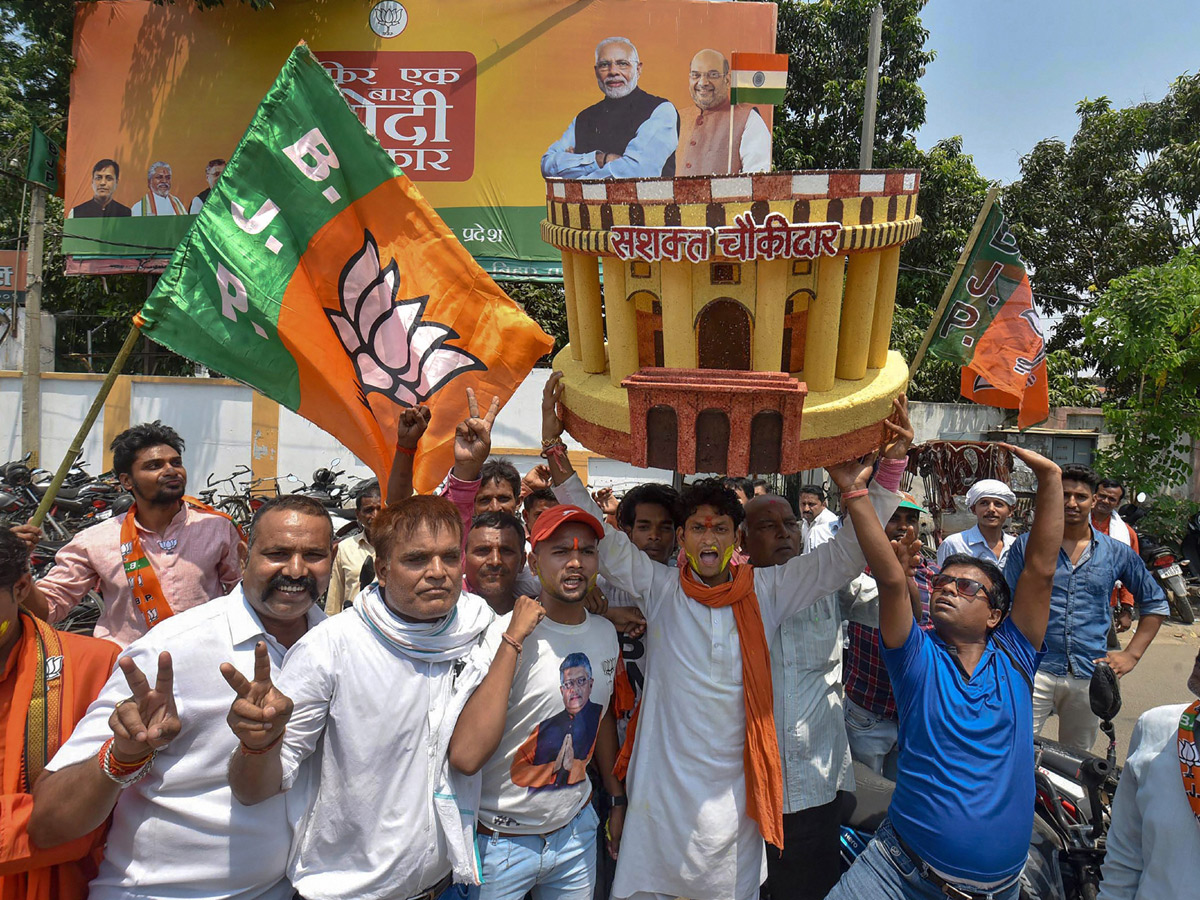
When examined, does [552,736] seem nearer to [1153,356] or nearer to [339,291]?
[339,291]

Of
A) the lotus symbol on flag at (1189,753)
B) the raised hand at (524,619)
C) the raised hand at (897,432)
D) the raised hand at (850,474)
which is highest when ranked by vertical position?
the raised hand at (897,432)

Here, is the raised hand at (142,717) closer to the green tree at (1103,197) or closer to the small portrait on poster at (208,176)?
the small portrait on poster at (208,176)

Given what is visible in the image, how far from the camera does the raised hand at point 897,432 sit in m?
2.69

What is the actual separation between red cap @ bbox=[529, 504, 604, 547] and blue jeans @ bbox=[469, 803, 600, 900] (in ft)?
2.92

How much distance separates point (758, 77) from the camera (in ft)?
33.2

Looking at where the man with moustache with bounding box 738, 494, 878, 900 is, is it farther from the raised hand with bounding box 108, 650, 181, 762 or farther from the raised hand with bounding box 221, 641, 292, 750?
the raised hand with bounding box 108, 650, 181, 762

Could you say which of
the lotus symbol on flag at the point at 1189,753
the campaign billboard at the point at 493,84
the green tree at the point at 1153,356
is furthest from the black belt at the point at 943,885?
the campaign billboard at the point at 493,84

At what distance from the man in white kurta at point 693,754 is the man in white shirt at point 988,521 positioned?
2120 millimetres

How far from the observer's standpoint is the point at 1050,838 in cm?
312

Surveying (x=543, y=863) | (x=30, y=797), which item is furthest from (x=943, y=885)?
(x=30, y=797)

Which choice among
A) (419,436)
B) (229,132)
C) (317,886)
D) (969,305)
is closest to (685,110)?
(229,132)

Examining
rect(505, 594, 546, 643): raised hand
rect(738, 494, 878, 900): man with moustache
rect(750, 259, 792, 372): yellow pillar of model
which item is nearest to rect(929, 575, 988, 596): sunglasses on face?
rect(738, 494, 878, 900): man with moustache

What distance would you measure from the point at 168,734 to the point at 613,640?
1400mm

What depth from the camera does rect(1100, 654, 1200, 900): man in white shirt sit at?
2.04m
